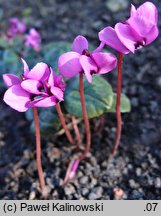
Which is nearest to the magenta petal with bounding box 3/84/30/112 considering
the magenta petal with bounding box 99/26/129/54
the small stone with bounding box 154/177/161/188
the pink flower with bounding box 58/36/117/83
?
the pink flower with bounding box 58/36/117/83

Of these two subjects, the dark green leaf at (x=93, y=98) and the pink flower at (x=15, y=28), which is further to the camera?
the pink flower at (x=15, y=28)

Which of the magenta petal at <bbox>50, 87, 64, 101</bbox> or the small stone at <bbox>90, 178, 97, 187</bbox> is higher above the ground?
the magenta petal at <bbox>50, 87, 64, 101</bbox>

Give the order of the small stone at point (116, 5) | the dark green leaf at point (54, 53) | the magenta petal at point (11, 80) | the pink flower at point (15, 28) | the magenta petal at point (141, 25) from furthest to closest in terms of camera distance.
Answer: the small stone at point (116, 5), the pink flower at point (15, 28), the dark green leaf at point (54, 53), the magenta petal at point (11, 80), the magenta petal at point (141, 25)

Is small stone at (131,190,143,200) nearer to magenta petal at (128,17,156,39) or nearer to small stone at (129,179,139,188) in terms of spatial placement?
small stone at (129,179,139,188)

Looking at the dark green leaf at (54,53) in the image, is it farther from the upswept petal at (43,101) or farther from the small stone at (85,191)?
the upswept petal at (43,101)

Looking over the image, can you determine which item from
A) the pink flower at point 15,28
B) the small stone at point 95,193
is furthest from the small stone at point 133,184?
the pink flower at point 15,28

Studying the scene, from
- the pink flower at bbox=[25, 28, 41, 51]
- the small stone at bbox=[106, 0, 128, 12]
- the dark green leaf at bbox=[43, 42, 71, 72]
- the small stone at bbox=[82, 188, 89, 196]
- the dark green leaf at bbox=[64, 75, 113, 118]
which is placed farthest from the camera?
the small stone at bbox=[106, 0, 128, 12]

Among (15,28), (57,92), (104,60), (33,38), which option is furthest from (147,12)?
(15,28)
